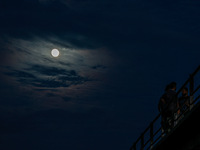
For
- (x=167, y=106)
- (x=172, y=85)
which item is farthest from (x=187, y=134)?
(x=172, y=85)

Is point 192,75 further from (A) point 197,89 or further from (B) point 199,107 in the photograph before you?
(B) point 199,107

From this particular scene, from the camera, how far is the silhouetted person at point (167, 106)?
865cm

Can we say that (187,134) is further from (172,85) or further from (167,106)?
(172,85)

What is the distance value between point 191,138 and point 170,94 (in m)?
1.87

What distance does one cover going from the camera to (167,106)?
344 inches

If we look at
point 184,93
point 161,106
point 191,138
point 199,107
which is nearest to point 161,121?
point 161,106

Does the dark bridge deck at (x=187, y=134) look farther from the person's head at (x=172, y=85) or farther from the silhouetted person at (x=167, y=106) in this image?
the person's head at (x=172, y=85)

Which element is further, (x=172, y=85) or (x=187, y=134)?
(x=172, y=85)

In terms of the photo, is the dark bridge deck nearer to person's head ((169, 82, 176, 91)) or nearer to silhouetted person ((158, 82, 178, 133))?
silhouetted person ((158, 82, 178, 133))

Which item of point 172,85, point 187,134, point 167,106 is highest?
point 172,85

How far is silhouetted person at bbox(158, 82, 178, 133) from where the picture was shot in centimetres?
865

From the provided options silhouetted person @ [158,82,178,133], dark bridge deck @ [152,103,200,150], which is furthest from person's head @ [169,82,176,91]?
dark bridge deck @ [152,103,200,150]

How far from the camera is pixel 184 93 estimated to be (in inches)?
355

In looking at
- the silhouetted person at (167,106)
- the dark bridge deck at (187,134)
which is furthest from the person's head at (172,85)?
the dark bridge deck at (187,134)
